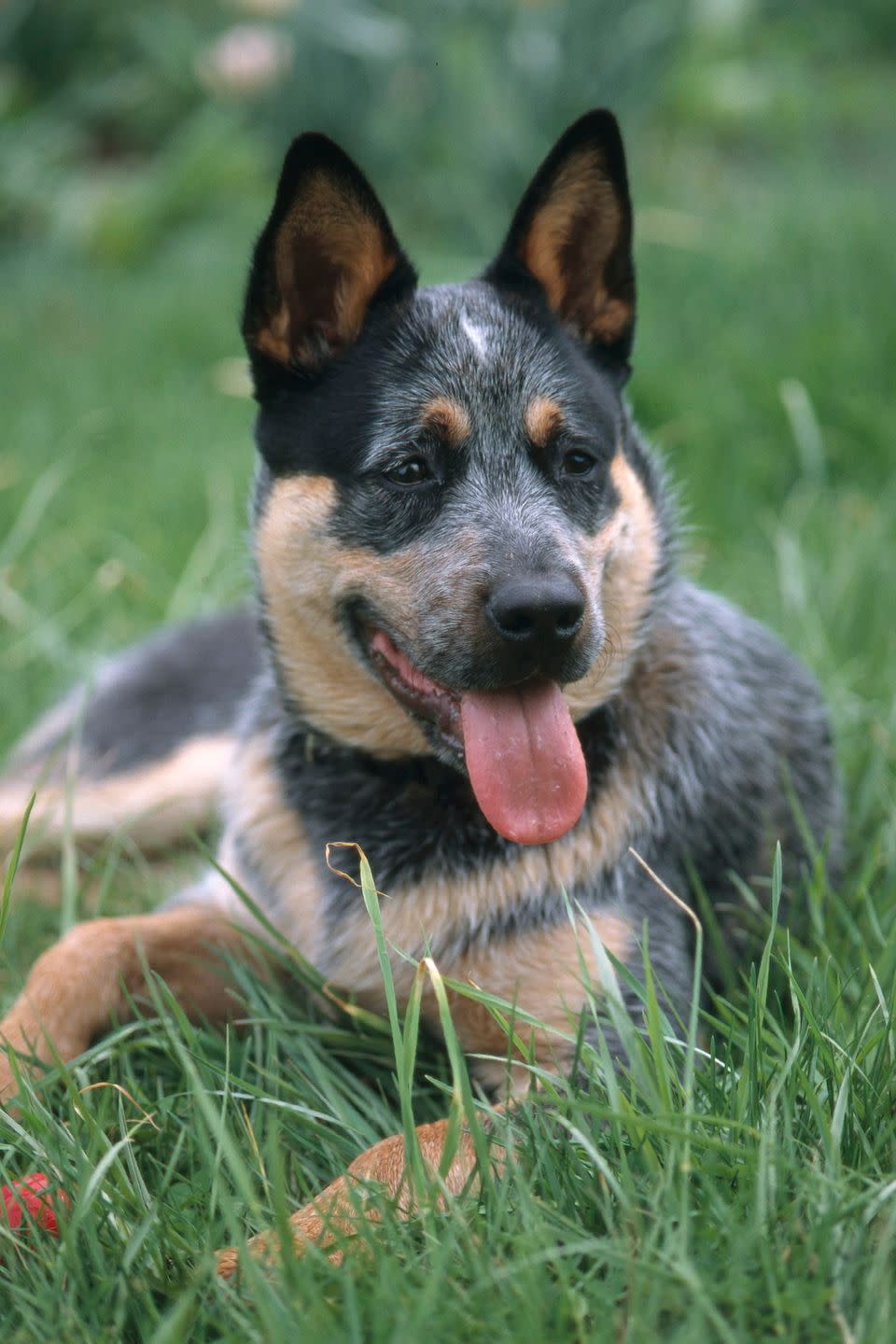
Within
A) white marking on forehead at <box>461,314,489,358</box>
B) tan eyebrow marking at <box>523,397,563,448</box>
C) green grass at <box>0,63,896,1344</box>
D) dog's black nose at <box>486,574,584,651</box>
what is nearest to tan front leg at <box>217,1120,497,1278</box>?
green grass at <box>0,63,896,1344</box>

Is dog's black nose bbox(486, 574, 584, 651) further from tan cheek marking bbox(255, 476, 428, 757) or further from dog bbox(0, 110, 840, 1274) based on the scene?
tan cheek marking bbox(255, 476, 428, 757)

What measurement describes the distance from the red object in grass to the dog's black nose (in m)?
1.19

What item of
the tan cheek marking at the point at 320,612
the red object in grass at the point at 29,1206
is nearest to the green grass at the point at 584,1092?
the red object in grass at the point at 29,1206

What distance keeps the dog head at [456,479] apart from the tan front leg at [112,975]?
54 cm

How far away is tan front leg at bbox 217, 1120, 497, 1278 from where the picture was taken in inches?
73.9

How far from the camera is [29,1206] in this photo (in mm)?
1998

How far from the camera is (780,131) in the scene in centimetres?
1017

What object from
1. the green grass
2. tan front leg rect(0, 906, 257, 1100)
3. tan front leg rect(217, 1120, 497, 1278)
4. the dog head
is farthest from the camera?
tan front leg rect(0, 906, 257, 1100)

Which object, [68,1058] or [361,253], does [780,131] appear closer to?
[361,253]

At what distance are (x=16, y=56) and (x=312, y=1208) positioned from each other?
399 inches

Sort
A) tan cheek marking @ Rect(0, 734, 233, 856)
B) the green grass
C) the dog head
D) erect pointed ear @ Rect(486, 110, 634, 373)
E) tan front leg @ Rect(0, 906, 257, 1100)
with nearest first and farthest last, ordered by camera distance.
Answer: the green grass
the dog head
tan front leg @ Rect(0, 906, 257, 1100)
erect pointed ear @ Rect(486, 110, 634, 373)
tan cheek marking @ Rect(0, 734, 233, 856)

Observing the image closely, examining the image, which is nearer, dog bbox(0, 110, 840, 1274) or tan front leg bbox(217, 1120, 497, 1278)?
tan front leg bbox(217, 1120, 497, 1278)

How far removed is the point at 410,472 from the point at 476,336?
0.33 m

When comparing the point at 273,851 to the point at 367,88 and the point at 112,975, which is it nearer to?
the point at 112,975
